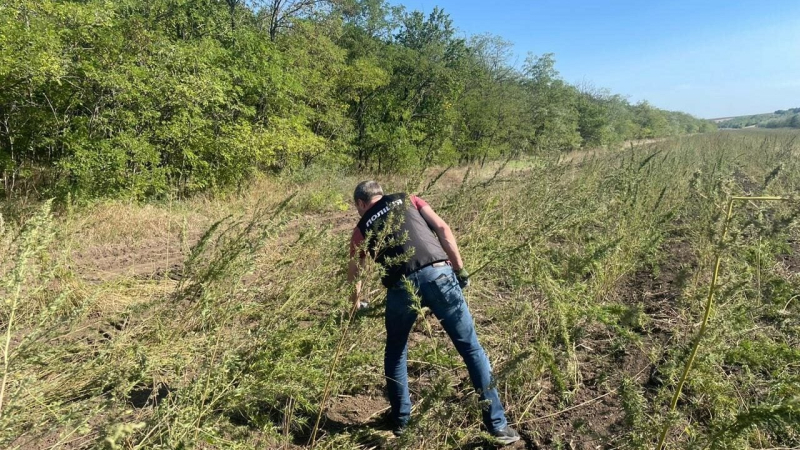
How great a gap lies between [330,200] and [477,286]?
7763mm

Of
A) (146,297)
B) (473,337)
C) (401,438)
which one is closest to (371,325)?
(473,337)

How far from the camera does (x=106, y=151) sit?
7578mm

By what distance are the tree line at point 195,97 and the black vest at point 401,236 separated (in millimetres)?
2781

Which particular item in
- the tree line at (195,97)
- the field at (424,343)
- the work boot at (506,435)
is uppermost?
the tree line at (195,97)

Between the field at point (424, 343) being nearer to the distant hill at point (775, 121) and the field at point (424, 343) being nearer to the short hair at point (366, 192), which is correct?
the short hair at point (366, 192)

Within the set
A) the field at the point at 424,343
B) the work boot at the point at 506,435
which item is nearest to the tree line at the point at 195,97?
the field at the point at 424,343

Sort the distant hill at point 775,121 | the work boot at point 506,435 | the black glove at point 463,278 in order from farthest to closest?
the distant hill at point 775,121
the black glove at point 463,278
the work boot at point 506,435

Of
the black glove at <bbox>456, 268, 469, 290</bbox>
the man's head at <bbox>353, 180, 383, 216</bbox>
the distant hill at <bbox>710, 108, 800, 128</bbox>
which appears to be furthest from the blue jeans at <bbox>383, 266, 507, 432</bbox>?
the distant hill at <bbox>710, 108, 800, 128</bbox>

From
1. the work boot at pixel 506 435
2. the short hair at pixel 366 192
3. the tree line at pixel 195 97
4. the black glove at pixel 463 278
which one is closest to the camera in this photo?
the work boot at pixel 506 435

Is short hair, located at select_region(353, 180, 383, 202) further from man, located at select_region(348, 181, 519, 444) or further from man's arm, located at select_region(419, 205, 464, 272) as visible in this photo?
man's arm, located at select_region(419, 205, 464, 272)

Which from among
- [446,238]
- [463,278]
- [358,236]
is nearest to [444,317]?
[463,278]

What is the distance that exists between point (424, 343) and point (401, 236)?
128cm

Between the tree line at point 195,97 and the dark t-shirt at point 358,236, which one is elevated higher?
the tree line at point 195,97

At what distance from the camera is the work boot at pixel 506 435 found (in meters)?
2.75
